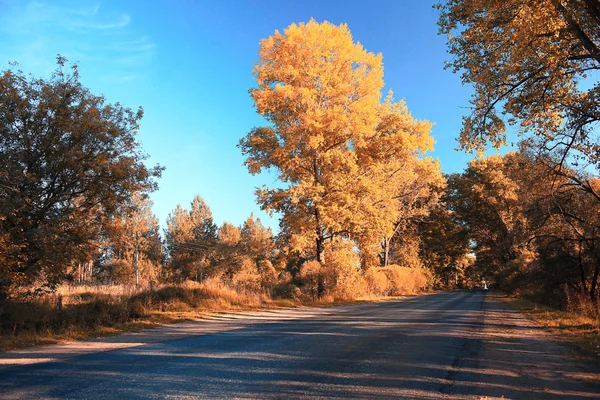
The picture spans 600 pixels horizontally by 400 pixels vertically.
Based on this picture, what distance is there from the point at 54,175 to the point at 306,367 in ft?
34.3

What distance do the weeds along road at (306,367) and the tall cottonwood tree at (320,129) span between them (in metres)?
11.8

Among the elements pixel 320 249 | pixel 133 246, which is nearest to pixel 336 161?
pixel 320 249

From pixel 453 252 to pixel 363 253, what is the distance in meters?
50.2

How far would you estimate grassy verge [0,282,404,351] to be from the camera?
34.1 feet

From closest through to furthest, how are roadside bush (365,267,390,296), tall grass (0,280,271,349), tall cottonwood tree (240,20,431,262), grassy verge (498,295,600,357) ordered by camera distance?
grassy verge (498,295,600,357)
tall grass (0,280,271,349)
tall cottonwood tree (240,20,431,262)
roadside bush (365,267,390,296)

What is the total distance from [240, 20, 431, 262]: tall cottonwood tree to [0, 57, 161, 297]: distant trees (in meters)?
9.04

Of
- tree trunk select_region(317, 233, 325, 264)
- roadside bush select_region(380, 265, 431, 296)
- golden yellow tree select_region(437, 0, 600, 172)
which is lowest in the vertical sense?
roadside bush select_region(380, 265, 431, 296)

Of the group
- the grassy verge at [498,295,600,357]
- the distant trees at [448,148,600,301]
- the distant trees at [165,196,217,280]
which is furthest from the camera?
the distant trees at [165,196,217,280]

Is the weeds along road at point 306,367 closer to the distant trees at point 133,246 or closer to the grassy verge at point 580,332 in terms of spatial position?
the grassy verge at point 580,332

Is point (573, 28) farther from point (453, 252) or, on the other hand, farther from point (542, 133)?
point (453, 252)

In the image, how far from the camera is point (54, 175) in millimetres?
12438

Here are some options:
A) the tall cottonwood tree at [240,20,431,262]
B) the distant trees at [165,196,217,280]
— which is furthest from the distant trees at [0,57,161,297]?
the distant trees at [165,196,217,280]

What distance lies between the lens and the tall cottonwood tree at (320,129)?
21.0 m

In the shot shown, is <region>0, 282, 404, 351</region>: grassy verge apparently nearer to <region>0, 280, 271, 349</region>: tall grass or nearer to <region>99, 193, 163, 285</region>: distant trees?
<region>0, 280, 271, 349</region>: tall grass
